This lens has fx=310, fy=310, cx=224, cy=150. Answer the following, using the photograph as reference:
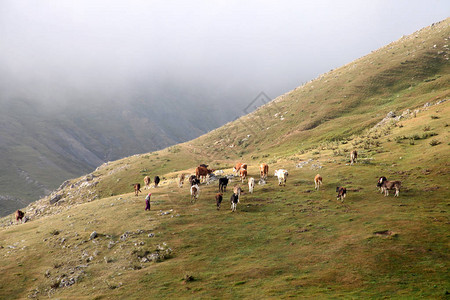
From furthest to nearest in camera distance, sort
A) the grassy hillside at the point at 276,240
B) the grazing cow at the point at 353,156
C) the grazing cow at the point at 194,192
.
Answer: the grazing cow at the point at 353,156 → the grazing cow at the point at 194,192 → the grassy hillside at the point at 276,240

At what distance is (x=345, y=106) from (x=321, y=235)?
229 ft

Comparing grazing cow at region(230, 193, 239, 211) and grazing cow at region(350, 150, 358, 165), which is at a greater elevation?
grazing cow at region(350, 150, 358, 165)

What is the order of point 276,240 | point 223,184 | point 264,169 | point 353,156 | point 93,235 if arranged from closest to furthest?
point 276,240 < point 93,235 < point 223,184 < point 353,156 < point 264,169

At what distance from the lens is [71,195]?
218 feet

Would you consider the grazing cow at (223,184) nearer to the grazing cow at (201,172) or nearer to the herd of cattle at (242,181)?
the herd of cattle at (242,181)

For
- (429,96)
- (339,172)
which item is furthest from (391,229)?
(429,96)

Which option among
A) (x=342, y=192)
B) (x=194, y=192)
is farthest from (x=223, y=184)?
(x=342, y=192)

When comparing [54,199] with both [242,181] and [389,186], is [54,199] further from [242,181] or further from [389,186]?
[389,186]

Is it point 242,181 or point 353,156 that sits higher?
point 353,156

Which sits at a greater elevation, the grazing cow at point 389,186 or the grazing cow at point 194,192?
the grazing cow at point 194,192

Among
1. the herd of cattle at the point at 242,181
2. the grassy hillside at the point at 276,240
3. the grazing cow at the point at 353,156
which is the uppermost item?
the grazing cow at the point at 353,156

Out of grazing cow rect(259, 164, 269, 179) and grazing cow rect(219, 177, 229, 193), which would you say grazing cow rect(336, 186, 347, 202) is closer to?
grazing cow rect(259, 164, 269, 179)

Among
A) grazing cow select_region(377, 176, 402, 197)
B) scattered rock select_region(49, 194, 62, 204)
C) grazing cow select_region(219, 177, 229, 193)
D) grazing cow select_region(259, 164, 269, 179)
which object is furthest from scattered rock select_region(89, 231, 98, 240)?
scattered rock select_region(49, 194, 62, 204)

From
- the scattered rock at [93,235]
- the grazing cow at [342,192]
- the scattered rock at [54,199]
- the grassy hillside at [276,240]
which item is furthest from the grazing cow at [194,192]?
the scattered rock at [54,199]
